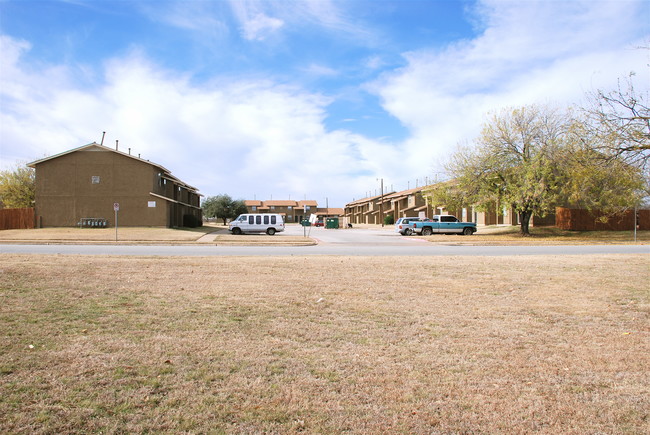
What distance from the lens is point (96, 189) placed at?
Result: 39156 mm

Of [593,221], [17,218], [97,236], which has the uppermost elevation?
[17,218]

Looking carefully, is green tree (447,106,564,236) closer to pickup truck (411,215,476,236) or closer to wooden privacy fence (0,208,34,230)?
pickup truck (411,215,476,236)

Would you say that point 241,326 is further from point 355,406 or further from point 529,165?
point 529,165

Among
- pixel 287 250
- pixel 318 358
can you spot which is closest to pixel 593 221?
pixel 287 250

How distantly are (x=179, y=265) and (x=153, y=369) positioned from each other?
27.7ft

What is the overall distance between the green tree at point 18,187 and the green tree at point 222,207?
27.3 m

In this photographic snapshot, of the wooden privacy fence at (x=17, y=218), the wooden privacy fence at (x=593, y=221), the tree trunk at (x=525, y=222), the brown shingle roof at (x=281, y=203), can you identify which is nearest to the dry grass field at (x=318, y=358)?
the tree trunk at (x=525, y=222)

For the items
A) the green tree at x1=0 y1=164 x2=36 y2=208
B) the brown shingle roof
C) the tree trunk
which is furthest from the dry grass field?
the brown shingle roof

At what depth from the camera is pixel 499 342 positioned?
5586 millimetres

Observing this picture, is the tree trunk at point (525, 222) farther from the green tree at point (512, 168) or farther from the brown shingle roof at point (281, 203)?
the brown shingle roof at point (281, 203)

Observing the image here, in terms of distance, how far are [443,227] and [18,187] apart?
51.0 m

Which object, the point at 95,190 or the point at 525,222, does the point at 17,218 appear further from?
the point at 525,222

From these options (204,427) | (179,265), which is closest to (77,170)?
(179,265)

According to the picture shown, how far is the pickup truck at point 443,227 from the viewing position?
1521 inches
